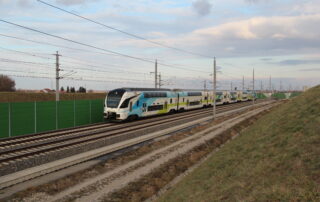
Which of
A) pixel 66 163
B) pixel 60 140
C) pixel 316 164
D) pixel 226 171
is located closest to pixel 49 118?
pixel 60 140

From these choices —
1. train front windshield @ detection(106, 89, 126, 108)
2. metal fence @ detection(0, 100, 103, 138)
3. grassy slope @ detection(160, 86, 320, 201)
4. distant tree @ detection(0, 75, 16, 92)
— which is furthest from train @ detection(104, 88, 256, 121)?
distant tree @ detection(0, 75, 16, 92)

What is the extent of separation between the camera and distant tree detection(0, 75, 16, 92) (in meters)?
88.1

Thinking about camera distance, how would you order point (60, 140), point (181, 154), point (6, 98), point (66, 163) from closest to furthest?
1. point (66, 163)
2. point (181, 154)
3. point (60, 140)
4. point (6, 98)

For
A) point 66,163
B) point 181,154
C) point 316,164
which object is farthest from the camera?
point 181,154

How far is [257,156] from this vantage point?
12.2m

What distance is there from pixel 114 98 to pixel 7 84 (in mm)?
76293

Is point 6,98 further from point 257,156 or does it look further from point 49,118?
point 257,156

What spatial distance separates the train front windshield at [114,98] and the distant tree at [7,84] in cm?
7086

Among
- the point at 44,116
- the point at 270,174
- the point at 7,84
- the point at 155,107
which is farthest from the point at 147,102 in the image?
the point at 7,84

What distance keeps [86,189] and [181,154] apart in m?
7.59

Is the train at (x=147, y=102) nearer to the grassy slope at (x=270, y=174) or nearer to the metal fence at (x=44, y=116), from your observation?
the metal fence at (x=44, y=116)

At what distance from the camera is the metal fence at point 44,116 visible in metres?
23.0

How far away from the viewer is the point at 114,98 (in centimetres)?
3064

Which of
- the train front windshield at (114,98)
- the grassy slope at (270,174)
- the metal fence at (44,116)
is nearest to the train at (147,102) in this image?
the train front windshield at (114,98)
